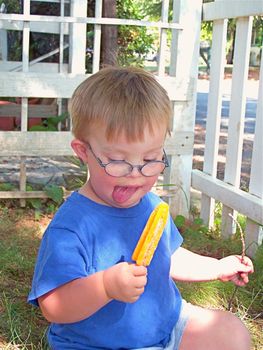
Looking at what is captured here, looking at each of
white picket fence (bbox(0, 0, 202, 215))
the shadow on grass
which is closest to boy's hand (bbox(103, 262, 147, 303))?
the shadow on grass

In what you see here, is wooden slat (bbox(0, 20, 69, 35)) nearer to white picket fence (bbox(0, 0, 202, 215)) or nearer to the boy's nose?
white picket fence (bbox(0, 0, 202, 215))

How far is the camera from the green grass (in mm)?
2363

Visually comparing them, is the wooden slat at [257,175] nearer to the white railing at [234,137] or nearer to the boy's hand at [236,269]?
the white railing at [234,137]

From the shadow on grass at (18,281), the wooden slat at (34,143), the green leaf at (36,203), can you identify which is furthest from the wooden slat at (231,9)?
the shadow on grass at (18,281)

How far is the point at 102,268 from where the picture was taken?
5.89 ft

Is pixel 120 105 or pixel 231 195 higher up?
pixel 120 105

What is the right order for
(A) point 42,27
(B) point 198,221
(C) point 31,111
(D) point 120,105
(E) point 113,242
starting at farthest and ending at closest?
1. (A) point 42,27
2. (C) point 31,111
3. (B) point 198,221
4. (E) point 113,242
5. (D) point 120,105

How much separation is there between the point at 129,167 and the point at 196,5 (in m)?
2.36

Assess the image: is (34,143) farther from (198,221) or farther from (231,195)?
(231,195)

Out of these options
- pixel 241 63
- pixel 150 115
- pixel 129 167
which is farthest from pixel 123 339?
pixel 241 63

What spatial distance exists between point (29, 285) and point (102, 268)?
3.47 ft

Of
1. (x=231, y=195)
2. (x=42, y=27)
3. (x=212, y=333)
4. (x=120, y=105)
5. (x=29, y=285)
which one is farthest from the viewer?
(x=42, y=27)

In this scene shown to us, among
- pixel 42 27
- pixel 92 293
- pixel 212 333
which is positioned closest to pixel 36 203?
pixel 212 333

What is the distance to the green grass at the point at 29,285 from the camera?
2363 millimetres
